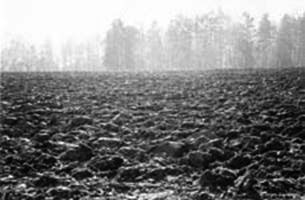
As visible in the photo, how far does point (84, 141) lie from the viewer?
581 cm

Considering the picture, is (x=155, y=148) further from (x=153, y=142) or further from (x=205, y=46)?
(x=205, y=46)

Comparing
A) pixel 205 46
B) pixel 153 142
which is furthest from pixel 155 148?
pixel 205 46

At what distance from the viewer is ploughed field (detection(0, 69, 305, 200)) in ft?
13.5

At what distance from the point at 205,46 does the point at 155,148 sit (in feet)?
259

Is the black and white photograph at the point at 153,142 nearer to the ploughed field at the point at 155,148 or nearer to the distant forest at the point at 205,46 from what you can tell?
the ploughed field at the point at 155,148

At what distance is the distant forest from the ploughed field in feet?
209

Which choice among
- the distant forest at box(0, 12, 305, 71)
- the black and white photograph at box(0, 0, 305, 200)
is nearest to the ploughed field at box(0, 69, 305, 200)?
the black and white photograph at box(0, 0, 305, 200)

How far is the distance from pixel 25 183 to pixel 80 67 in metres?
104

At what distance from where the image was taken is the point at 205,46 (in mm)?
83000

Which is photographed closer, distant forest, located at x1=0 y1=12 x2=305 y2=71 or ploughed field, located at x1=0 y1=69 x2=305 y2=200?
ploughed field, located at x1=0 y1=69 x2=305 y2=200

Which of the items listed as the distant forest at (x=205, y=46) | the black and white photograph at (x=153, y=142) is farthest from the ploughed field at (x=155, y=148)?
the distant forest at (x=205, y=46)

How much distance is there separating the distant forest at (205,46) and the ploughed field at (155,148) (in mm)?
63697

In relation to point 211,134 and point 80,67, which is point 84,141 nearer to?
point 211,134

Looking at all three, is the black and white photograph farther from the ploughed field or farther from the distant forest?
the distant forest
